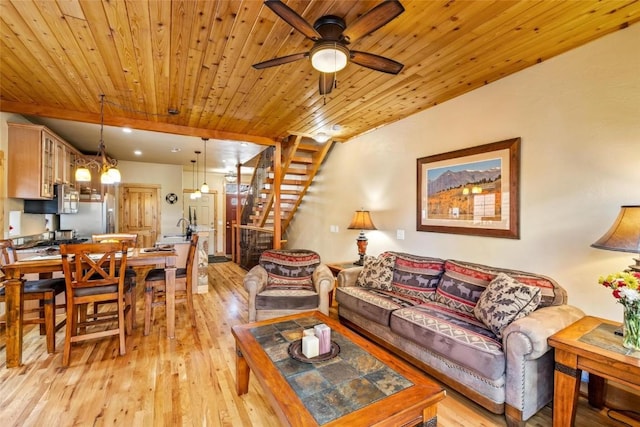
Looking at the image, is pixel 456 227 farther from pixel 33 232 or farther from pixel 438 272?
pixel 33 232

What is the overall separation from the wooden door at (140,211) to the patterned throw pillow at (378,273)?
6060mm

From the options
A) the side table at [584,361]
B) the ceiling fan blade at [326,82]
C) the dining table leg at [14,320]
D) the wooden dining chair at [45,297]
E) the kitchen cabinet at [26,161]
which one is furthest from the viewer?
the kitchen cabinet at [26,161]

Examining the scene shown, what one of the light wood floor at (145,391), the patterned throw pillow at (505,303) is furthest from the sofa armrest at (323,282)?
the patterned throw pillow at (505,303)

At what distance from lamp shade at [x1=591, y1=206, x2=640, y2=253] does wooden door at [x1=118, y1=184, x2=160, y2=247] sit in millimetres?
8068

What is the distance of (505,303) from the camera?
2.09 metres

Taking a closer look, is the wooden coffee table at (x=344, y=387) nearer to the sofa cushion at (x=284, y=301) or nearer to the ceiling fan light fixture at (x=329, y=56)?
the sofa cushion at (x=284, y=301)

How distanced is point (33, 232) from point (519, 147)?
Result: 21.3 ft

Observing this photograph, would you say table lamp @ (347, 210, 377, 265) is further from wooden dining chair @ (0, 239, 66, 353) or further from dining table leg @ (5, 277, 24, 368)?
dining table leg @ (5, 277, 24, 368)

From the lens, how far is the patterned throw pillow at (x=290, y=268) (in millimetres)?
3508

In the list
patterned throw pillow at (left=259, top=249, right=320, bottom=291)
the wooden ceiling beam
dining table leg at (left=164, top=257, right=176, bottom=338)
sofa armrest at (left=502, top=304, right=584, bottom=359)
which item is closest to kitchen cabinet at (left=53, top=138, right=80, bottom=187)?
the wooden ceiling beam

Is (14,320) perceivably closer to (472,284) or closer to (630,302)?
(472,284)

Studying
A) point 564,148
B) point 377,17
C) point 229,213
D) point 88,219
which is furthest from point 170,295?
point 229,213

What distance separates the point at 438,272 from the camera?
2951 millimetres

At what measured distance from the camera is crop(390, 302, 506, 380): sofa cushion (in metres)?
1.88
